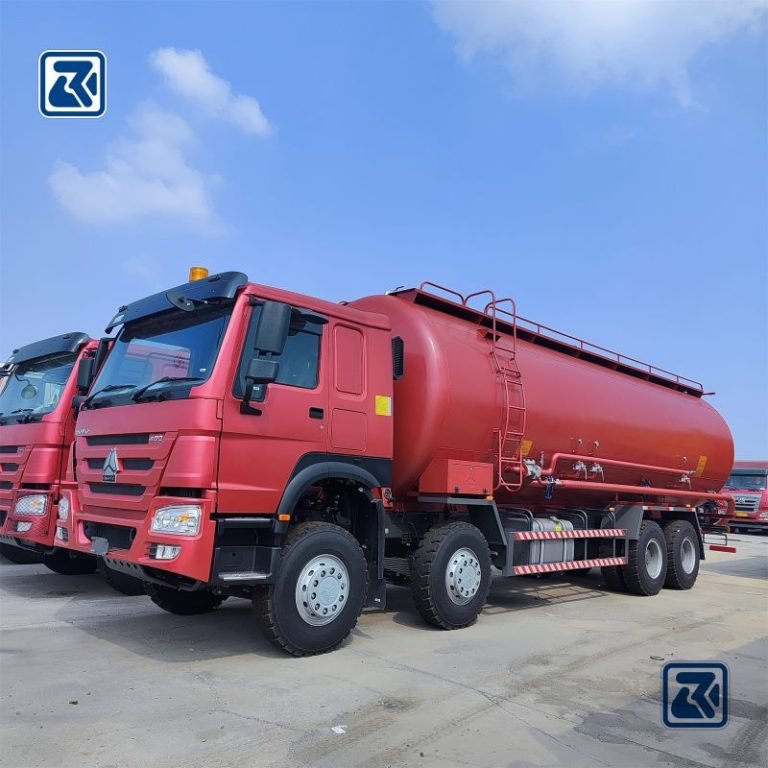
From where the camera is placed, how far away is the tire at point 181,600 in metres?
7.34

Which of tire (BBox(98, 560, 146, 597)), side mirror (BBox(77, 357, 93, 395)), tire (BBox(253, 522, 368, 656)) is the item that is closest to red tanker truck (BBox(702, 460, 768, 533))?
tire (BBox(98, 560, 146, 597))

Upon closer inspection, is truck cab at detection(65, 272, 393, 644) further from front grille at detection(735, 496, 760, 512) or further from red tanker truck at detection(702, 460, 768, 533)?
front grille at detection(735, 496, 760, 512)

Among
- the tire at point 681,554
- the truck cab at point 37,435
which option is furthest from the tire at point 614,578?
the truck cab at point 37,435

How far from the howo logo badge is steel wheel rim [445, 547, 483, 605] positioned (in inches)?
136

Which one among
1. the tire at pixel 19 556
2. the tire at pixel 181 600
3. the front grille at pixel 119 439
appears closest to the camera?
the front grille at pixel 119 439

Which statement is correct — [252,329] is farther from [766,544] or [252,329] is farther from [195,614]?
[766,544]

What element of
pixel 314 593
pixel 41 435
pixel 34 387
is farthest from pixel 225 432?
pixel 34 387

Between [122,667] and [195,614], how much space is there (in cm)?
207

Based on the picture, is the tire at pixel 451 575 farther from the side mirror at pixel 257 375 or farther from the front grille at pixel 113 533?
the front grille at pixel 113 533

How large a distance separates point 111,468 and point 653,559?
842 centimetres

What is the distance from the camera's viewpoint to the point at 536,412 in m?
8.60

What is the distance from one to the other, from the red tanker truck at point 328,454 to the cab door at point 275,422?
14 millimetres

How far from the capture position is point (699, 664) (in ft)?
20.5

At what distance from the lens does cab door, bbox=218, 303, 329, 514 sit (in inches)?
217
